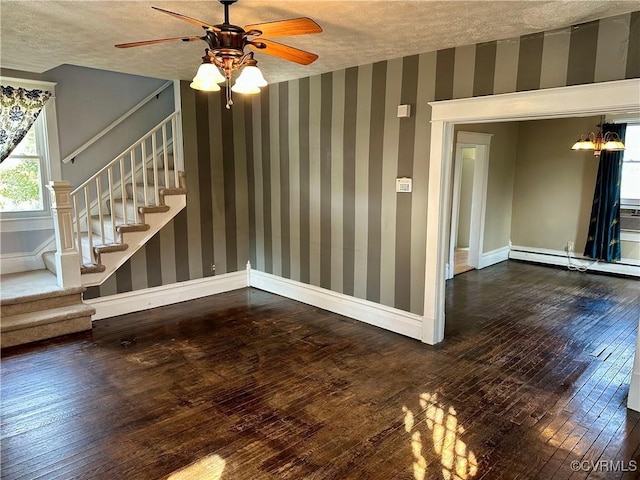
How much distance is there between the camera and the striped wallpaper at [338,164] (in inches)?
124

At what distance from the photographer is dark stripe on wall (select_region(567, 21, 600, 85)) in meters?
2.85

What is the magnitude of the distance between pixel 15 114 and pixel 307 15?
3634 mm

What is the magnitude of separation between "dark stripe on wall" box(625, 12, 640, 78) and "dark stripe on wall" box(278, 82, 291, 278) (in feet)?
11.1

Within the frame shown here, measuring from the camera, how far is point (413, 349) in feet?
12.6

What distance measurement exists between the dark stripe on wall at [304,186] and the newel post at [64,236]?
96.8 inches

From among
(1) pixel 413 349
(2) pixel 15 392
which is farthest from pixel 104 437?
(1) pixel 413 349

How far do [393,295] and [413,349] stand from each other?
621mm

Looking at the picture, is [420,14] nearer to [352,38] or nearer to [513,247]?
[352,38]

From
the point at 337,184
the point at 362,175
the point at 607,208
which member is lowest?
the point at 607,208

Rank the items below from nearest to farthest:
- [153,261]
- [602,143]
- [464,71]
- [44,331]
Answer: [464,71], [44,331], [153,261], [602,143]

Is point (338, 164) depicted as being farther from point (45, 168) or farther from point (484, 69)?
point (45, 168)

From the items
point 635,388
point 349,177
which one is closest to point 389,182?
point 349,177

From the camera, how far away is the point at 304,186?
5031 mm

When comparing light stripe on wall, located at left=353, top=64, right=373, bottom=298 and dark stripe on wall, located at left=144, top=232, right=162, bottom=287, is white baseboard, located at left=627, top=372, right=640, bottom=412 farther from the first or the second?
dark stripe on wall, located at left=144, top=232, right=162, bottom=287
